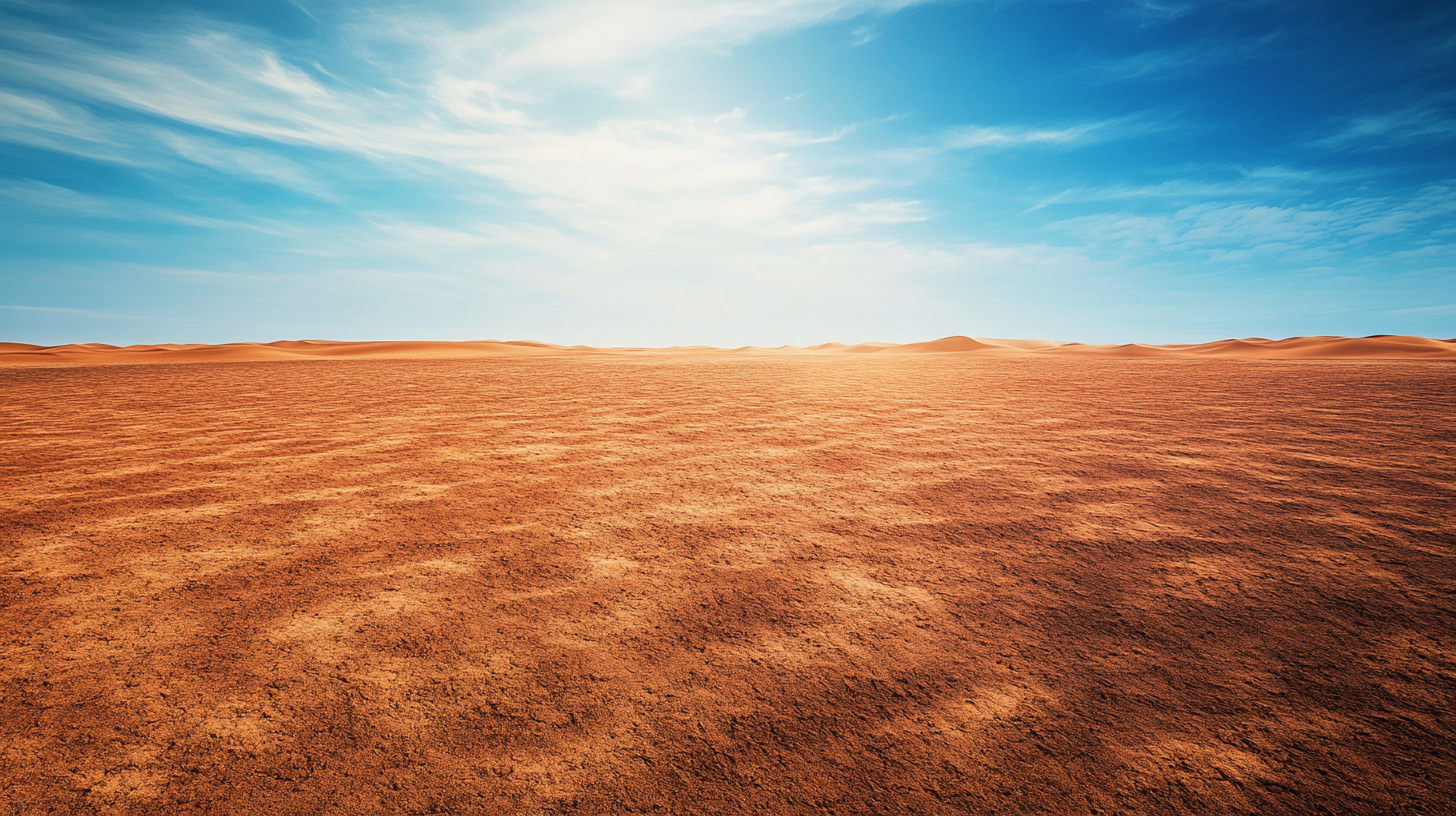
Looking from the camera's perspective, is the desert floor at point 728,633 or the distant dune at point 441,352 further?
the distant dune at point 441,352

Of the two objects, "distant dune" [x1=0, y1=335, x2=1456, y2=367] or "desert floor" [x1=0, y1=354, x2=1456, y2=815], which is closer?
"desert floor" [x1=0, y1=354, x2=1456, y2=815]

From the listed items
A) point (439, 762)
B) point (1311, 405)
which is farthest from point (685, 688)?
point (1311, 405)

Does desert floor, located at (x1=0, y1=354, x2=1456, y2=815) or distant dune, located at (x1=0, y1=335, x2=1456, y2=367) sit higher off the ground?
distant dune, located at (x1=0, y1=335, x2=1456, y2=367)

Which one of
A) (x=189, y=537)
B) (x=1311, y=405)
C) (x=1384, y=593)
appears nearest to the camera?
(x=1384, y=593)

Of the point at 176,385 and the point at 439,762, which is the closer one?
the point at 439,762

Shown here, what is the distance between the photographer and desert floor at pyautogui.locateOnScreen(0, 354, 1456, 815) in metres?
1.15

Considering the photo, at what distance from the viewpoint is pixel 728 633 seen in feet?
5.43

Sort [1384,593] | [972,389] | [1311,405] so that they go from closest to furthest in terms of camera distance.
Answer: [1384,593]
[1311,405]
[972,389]

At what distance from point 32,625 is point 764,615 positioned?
2.15 m

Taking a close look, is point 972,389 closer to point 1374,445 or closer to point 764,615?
point 1374,445

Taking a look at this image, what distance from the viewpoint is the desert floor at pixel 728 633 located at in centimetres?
115

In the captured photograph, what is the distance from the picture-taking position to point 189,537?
2.33 meters

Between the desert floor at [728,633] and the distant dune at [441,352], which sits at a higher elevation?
the distant dune at [441,352]

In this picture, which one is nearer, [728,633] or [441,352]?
[728,633]
